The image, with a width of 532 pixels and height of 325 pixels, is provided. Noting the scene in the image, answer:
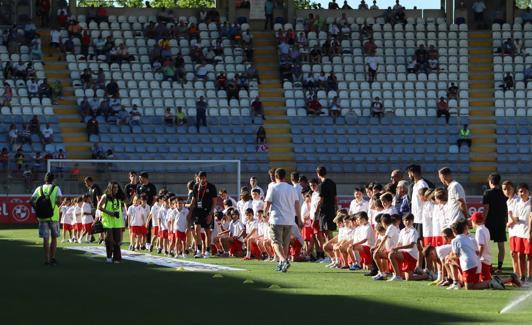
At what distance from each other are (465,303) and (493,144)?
109 feet

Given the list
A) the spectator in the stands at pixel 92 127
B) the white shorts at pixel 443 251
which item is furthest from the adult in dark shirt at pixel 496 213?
the spectator in the stands at pixel 92 127

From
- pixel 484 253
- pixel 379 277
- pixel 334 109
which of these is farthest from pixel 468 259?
pixel 334 109

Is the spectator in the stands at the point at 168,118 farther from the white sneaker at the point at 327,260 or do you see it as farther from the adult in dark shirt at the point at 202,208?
the white sneaker at the point at 327,260

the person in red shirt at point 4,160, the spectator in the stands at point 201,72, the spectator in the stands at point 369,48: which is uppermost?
the spectator in the stands at point 369,48

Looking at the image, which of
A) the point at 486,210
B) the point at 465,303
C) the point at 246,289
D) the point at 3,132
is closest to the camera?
the point at 465,303

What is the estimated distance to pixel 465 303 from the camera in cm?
1661

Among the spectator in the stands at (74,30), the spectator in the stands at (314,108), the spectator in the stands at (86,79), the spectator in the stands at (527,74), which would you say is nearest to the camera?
the spectator in the stands at (86,79)

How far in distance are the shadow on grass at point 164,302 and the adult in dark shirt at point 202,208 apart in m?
4.91

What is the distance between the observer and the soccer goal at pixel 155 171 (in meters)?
41.9

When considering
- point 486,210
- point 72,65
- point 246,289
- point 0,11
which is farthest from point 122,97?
point 246,289

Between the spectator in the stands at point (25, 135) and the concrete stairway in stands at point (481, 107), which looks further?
the concrete stairway in stands at point (481, 107)

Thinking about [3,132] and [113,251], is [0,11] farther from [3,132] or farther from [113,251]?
[113,251]

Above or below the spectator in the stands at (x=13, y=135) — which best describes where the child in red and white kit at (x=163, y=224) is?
below

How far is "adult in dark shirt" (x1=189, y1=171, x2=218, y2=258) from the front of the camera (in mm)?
27828
